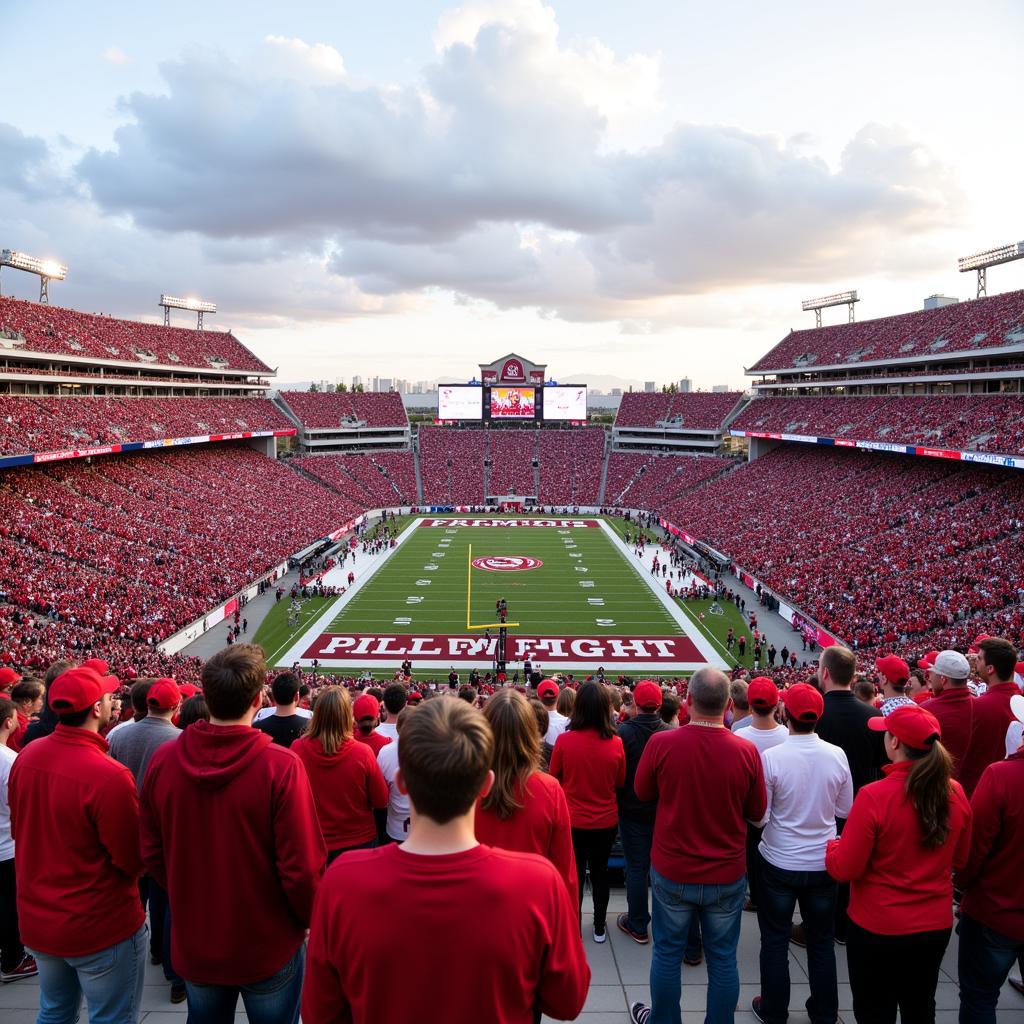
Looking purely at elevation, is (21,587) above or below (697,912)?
below

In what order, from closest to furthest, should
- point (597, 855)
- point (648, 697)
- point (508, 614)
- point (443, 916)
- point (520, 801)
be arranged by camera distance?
point (443, 916) → point (520, 801) → point (597, 855) → point (648, 697) → point (508, 614)

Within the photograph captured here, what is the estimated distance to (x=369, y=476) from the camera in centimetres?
6438

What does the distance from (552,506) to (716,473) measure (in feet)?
45.7

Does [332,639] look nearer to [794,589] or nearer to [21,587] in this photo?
[21,587]

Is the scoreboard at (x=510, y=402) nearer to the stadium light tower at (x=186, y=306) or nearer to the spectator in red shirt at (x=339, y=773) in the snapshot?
the stadium light tower at (x=186, y=306)

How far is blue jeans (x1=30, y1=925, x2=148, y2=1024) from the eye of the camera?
348cm

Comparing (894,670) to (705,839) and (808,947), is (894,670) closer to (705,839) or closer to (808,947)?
(808,947)

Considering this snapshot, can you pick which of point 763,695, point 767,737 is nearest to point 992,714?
point 767,737

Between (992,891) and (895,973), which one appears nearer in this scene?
(895,973)

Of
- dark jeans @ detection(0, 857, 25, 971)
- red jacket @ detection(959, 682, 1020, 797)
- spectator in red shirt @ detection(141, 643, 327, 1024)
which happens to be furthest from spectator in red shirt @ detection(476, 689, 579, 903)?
red jacket @ detection(959, 682, 1020, 797)

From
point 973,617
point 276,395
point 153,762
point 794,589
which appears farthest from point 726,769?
point 276,395

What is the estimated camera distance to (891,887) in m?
3.56

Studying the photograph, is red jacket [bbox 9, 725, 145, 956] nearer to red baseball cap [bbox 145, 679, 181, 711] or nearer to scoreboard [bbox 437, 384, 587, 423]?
red baseball cap [bbox 145, 679, 181, 711]

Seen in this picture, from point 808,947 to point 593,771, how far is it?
1.57 meters
